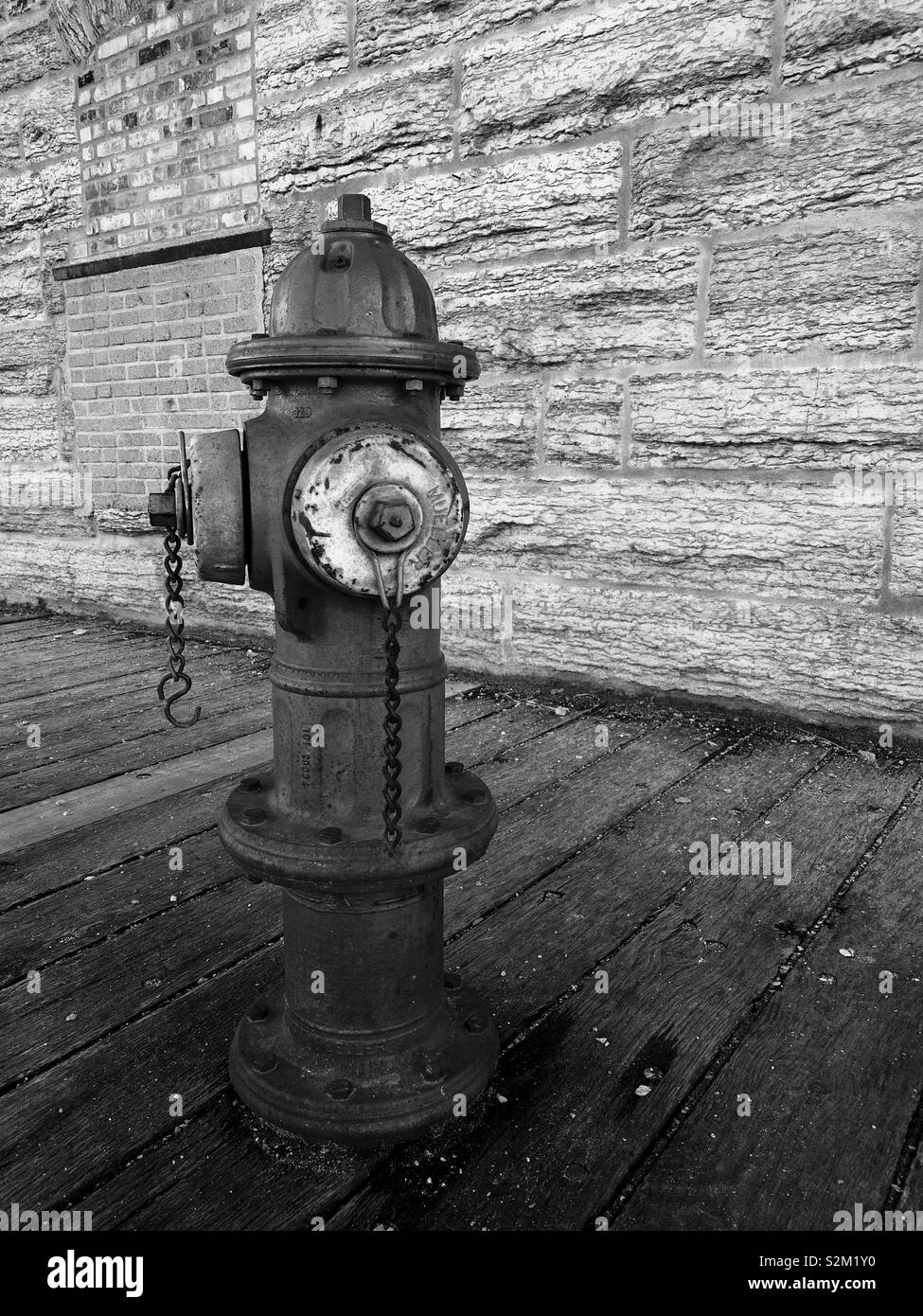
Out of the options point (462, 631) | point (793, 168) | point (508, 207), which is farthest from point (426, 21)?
point (462, 631)

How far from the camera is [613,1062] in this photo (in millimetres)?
1639

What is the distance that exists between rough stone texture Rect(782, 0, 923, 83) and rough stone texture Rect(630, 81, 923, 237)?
0.07 metres

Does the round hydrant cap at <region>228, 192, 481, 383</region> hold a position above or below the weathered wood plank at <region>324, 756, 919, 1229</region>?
above

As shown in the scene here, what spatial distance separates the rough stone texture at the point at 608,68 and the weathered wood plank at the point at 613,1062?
2.21 m

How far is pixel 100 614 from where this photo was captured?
15.9 feet

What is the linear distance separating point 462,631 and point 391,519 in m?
2.42

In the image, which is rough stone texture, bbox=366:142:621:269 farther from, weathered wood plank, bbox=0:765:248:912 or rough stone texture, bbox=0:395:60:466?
rough stone texture, bbox=0:395:60:466

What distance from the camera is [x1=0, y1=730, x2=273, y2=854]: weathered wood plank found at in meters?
2.52

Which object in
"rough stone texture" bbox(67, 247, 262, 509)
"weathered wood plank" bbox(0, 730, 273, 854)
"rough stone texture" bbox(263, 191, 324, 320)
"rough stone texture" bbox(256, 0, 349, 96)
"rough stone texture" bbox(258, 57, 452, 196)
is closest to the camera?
"weathered wood plank" bbox(0, 730, 273, 854)

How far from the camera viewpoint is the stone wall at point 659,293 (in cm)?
276

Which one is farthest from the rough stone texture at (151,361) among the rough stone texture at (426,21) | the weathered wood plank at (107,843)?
the weathered wood plank at (107,843)

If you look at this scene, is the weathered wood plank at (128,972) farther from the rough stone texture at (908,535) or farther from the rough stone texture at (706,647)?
the rough stone texture at (908,535)

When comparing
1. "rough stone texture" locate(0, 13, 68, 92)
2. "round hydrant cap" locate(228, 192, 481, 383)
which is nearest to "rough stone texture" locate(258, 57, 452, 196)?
"rough stone texture" locate(0, 13, 68, 92)

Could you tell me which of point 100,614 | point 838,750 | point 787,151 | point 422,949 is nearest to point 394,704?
point 422,949
